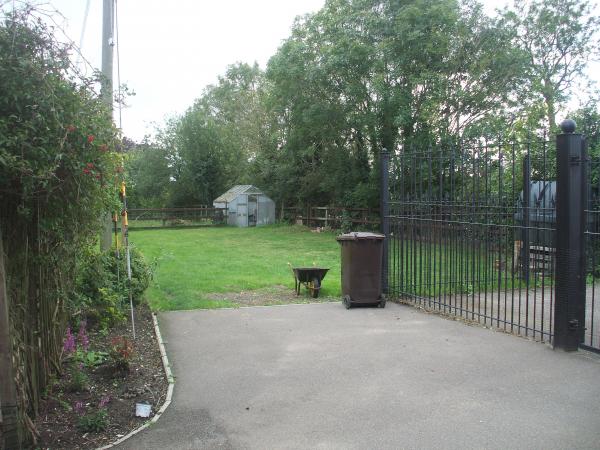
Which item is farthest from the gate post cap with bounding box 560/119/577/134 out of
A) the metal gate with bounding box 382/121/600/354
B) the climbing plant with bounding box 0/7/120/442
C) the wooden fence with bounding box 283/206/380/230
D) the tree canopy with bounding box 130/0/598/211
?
the wooden fence with bounding box 283/206/380/230

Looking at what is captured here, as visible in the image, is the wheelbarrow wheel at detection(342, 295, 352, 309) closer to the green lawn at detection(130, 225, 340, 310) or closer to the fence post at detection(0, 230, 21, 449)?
the green lawn at detection(130, 225, 340, 310)

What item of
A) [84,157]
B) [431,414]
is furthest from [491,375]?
[84,157]

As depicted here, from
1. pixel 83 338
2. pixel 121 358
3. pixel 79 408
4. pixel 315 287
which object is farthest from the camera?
pixel 315 287

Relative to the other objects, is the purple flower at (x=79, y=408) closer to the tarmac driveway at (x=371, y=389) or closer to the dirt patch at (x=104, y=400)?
the dirt patch at (x=104, y=400)

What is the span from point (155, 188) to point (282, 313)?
35539mm

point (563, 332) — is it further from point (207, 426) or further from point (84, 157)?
point (84, 157)

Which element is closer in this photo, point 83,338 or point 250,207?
point 83,338

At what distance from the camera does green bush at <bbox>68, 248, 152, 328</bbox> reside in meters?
6.03

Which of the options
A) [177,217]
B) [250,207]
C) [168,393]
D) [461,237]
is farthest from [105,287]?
[177,217]

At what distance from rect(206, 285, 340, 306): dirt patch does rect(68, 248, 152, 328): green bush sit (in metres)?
1.76

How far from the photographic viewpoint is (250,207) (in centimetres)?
3406

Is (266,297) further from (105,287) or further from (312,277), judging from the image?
(105,287)

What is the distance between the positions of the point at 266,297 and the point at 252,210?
967 inches

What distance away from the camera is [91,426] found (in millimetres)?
4121
